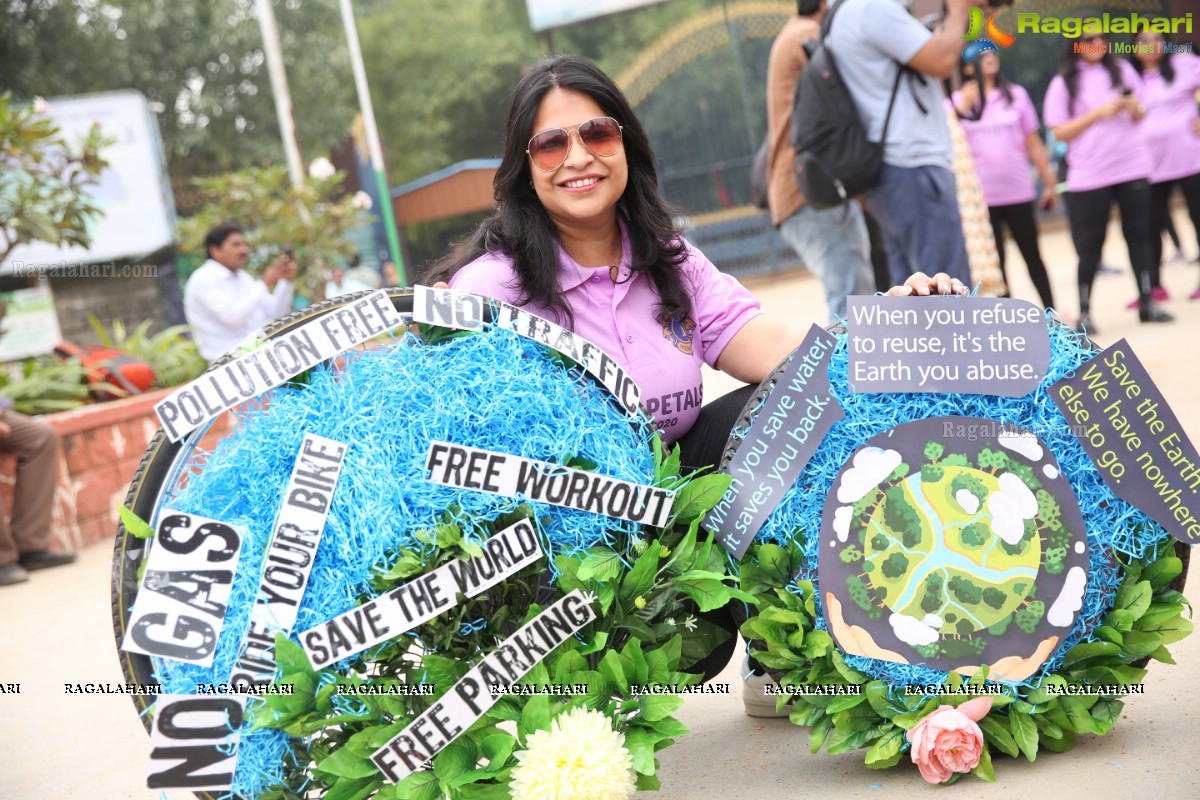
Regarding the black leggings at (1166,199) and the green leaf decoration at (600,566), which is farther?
the black leggings at (1166,199)

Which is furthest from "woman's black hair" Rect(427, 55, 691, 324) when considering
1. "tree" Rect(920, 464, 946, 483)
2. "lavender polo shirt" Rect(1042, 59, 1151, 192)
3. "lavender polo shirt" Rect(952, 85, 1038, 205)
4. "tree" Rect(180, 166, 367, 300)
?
"tree" Rect(180, 166, 367, 300)

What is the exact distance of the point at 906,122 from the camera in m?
4.38

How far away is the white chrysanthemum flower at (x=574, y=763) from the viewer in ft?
6.30

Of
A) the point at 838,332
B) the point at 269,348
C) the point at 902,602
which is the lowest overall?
the point at 902,602

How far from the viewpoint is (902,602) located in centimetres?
216

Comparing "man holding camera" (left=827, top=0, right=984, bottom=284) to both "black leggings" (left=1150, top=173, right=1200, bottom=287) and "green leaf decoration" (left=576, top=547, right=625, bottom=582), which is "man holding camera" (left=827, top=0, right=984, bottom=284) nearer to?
"green leaf decoration" (left=576, top=547, right=625, bottom=582)

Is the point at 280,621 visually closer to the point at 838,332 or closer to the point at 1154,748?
the point at 838,332

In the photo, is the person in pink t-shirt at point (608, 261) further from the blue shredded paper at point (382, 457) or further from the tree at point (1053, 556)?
the tree at point (1053, 556)

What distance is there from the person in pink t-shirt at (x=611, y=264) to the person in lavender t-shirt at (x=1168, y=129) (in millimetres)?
5230

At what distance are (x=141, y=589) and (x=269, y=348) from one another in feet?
1.51

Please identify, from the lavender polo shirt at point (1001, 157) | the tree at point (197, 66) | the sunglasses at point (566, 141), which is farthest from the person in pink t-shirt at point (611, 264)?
the tree at point (197, 66)

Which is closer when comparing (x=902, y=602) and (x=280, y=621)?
(x=280, y=621)

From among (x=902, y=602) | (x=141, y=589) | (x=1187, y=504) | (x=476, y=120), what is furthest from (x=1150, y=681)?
(x=476, y=120)

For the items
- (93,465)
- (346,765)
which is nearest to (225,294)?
(93,465)
